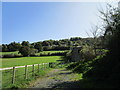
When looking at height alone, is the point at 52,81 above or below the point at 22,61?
above

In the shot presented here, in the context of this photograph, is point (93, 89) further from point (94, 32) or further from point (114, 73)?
point (94, 32)

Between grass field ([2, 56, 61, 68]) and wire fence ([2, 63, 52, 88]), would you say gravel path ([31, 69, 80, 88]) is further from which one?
grass field ([2, 56, 61, 68])

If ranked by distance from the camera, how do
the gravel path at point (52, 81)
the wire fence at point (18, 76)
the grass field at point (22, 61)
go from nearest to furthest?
the gravel path at point (52, 81)
the wire fence at point (18, 76)
the grass field at point (22, 61)

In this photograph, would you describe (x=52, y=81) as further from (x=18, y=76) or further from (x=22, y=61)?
(x=22, y=61)

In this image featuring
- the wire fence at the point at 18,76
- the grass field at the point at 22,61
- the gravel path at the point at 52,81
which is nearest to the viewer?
the gravel path at the point at 52,81

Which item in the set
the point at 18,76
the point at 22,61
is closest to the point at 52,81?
the point at 18,76

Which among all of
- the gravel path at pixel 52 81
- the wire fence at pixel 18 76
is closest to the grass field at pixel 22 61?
the wire fence at pixel 18 76

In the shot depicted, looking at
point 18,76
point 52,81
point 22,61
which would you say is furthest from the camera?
point 22,61

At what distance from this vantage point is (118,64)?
659 centimetres

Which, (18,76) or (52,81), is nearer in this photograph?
(52,81)

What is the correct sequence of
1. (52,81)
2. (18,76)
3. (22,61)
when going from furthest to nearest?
1. (22,61)
2. (18,76)
3. (52,81)

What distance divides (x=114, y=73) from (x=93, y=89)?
136 centimetres

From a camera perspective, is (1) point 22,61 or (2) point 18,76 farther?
(1) point 22,61

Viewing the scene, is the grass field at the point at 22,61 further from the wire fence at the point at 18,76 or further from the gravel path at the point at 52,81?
the gravel path at the point at 52,81
